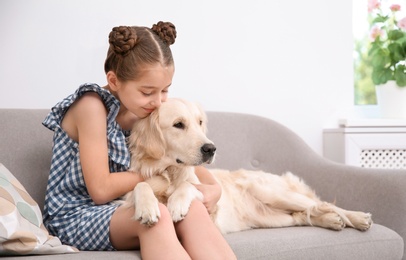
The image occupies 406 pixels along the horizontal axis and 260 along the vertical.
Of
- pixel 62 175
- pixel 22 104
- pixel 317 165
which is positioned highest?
pixel 22 104

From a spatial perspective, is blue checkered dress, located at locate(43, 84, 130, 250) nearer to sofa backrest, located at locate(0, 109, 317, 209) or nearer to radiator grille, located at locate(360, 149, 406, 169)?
sofa backrest, located at locate(0, 109, 317, 209)

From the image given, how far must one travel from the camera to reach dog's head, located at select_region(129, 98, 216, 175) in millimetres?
1957

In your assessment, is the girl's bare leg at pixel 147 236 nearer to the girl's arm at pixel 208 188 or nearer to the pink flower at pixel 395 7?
the girl's arm at pixel 208 188

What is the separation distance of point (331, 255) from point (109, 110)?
0.95 m

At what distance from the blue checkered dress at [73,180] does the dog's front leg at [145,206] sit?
0.48 ft

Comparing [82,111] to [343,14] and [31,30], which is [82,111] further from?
[343,14]

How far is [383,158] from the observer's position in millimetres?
3172

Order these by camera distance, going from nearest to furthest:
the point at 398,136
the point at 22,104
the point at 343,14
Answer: the point at 22,104
the point at 398,136
the point at 343,14

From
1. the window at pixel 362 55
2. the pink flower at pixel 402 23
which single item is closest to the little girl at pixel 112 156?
the pink flower at pixel 402 23

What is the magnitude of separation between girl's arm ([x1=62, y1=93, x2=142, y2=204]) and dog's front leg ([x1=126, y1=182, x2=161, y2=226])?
0.48 ft

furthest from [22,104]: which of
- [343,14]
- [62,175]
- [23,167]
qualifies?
[343,14]

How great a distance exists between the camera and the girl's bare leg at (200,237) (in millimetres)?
1689

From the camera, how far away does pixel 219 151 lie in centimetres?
275

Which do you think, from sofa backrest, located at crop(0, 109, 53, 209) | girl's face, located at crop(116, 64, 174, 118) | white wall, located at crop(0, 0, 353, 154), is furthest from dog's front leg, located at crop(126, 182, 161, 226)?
white wall, located at crop(0, 0, 353, 154)
